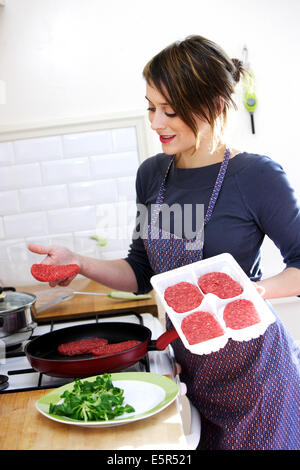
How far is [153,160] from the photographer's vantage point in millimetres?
1750

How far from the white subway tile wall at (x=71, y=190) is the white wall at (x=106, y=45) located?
146 mm

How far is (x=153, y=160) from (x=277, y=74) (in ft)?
4.60

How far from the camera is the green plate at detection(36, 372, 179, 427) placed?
1.04 m

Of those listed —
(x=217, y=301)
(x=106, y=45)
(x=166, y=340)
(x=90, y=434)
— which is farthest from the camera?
(x=106, y=45)

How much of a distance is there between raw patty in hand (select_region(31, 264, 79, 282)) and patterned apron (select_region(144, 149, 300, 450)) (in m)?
0.33

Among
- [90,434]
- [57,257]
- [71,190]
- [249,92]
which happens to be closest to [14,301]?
[57,257]

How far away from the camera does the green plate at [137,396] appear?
40.9 inches

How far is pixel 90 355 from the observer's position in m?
1.43

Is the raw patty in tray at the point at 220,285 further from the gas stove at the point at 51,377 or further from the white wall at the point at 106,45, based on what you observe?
the white wall at the point at 106,45

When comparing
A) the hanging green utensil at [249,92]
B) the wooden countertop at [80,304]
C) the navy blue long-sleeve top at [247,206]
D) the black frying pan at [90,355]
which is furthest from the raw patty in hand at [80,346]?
the hanging green utensil at [249,92]

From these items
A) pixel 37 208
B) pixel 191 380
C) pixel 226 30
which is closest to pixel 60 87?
pixel 37 208

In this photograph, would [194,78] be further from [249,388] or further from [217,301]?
[249,388]

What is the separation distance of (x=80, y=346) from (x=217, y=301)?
1.59ft

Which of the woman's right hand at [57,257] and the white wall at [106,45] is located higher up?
the white wall at [106,45]
